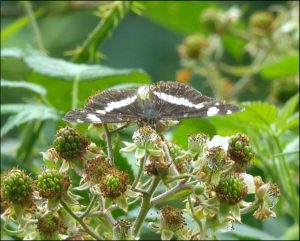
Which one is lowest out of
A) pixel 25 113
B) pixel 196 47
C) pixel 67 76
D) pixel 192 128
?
pixel 192 128

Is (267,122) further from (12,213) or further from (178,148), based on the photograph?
(12,213)

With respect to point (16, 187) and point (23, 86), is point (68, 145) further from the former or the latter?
point (23, 86)

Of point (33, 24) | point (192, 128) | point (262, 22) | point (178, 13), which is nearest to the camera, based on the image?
point (192, 128)

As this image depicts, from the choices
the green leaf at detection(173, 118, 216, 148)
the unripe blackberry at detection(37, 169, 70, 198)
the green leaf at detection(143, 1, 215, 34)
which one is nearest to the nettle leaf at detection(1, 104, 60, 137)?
the green leaf at detection(173, 118, 216, 148)

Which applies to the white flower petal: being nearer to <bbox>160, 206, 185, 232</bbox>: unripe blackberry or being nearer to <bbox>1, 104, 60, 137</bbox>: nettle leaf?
<bbox>160, 206, 185, 232</bbox>: unripe blackberry

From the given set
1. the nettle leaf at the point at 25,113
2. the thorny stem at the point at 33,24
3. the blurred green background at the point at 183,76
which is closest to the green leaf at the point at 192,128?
the blurred green background at the point at 183,76

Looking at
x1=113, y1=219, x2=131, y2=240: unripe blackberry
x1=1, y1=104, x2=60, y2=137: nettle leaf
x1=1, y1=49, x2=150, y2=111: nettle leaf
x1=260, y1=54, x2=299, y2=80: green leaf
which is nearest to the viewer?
x1=113, y1=219, x2=131, y2=240: unripe blackberry

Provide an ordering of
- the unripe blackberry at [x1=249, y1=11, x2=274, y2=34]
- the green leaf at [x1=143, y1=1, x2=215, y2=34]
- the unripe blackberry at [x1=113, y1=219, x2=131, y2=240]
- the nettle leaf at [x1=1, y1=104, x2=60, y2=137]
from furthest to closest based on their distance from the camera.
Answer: the green leaf at [x1=143, y1=1, x2=215, y2=34] → the unripe blackberry at [x1=249, y1=11, x2=274, y2=34] → the nettle leaf at [x1=1, y1=104, x2=60, y2=137] → the unripe blackberry at [x1=113, y1=219, x2=131, y2=240]

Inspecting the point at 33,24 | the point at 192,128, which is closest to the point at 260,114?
the point at 192,128
